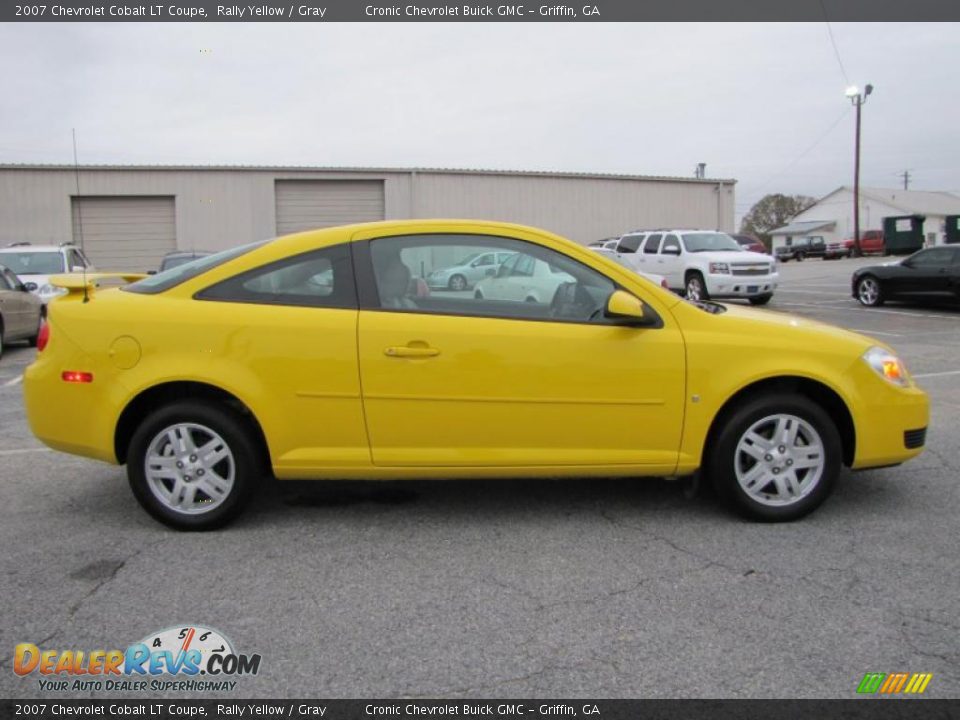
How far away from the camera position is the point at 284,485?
516 centimetres

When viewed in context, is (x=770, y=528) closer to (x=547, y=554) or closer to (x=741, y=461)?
(x=741, y=461)

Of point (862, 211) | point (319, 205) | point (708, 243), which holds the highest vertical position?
point (862, 211)

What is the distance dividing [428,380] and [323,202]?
26727mm

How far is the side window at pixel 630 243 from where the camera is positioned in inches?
815

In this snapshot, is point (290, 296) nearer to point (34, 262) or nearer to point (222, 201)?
point (34, 262)

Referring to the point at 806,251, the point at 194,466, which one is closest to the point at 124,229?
the point at 194,466

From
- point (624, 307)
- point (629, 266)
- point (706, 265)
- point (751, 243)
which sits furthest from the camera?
point (751, 243)

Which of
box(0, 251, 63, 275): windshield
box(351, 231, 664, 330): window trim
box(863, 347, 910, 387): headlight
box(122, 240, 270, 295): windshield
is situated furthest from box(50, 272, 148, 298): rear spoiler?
box(0, 251, 63, 275): windshield

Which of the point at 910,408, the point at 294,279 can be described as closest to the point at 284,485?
the point at 294,279

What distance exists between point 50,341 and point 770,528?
3.82m

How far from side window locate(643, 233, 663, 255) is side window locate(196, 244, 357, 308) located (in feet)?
53.1

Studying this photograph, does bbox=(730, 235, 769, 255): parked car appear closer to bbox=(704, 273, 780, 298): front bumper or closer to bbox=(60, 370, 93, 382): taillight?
bbox=(704, 273, 780, 298): front bumper

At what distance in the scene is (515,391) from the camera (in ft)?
13.5

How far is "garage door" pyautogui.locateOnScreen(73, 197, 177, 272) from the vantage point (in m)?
28.2
